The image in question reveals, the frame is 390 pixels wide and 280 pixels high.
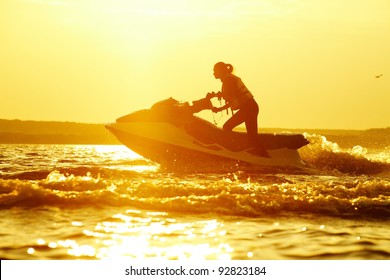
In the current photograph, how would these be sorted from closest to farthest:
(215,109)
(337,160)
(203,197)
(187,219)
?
1. (187,219)
2. (203,197)
3. (215,109)
4. (337,160)

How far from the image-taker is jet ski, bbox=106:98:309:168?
16.9m

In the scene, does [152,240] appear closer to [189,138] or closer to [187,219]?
[187,219]

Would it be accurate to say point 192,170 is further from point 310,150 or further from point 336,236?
point 336,236

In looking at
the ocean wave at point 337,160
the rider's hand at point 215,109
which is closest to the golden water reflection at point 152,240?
the rider's hand at point 215,109

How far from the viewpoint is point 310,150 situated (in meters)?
21.3

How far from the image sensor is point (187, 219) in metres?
8.98

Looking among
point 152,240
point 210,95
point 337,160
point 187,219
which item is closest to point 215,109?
point 210,95

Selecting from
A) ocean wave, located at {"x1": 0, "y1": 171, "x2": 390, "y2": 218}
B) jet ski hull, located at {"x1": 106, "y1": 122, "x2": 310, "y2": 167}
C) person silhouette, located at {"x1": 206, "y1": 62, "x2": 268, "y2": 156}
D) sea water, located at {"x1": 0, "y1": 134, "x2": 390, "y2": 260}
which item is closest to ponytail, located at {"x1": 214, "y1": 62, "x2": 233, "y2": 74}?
person silhouette, located at {"x1": 206, "y1": 62, "x2": 268, "y2": 156}

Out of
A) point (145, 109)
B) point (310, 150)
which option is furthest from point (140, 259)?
point (310, 150)

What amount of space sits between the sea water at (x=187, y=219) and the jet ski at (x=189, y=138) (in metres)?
3.35

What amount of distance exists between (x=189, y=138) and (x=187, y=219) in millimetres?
7956

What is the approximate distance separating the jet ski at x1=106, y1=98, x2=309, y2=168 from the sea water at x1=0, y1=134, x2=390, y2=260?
335 centimetres

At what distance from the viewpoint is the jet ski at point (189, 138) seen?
55.3 ft

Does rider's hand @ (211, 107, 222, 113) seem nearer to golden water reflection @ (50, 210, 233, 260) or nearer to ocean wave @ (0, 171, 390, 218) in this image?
ocean wave @ (0, 171, 390, 218)
